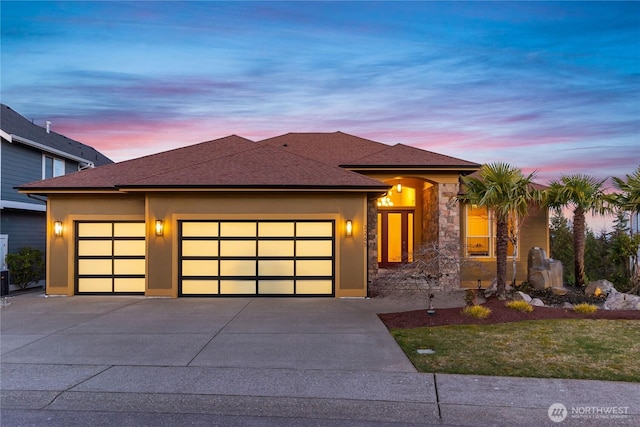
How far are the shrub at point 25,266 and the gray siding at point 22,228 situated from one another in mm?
1017

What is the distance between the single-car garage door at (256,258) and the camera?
12.1 m

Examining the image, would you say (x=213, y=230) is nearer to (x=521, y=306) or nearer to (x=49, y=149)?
(x=521, y=306)

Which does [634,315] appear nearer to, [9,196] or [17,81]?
[9,196]

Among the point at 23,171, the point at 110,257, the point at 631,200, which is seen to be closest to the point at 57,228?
the point at 110,257

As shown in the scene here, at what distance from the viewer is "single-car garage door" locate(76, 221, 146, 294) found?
12609 mm

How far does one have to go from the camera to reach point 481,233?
14891 mm

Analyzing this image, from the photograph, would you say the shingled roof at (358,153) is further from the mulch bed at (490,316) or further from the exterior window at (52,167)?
the exterior window at (52,167)

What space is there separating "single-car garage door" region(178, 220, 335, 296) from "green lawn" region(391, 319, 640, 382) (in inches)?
181

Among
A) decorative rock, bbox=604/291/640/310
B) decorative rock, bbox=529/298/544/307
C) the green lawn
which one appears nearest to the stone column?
decorative rock, bbox=529/298/544/307

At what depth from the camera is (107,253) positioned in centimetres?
1263

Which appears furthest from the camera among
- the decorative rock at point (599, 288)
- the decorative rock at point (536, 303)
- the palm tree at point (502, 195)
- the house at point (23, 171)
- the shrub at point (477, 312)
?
the house at point (23, 171)

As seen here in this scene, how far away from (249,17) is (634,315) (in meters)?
13.7

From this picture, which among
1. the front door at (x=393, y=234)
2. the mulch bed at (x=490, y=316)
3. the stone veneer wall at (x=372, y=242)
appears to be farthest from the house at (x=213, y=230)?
the front door at (x=393, y=234)

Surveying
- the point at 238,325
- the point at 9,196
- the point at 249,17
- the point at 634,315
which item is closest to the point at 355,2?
the point at 249,17
